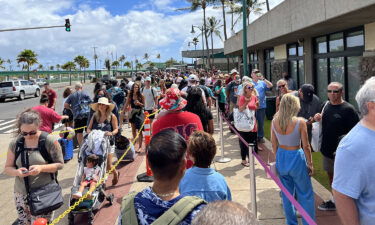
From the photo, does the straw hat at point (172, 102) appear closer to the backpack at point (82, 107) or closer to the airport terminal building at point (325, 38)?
the airport terminal building at point (325, 38)

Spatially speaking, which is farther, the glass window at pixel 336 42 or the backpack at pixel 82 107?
the glass window at pixel 336 42

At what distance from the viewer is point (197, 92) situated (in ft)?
19.5

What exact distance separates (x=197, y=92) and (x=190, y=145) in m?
3.03

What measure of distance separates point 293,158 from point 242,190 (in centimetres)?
204

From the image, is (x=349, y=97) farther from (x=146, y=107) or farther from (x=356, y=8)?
(x=146, y=107)

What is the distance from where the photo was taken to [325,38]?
1248 centimetres

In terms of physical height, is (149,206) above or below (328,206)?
above

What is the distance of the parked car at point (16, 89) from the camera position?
31.5 meters

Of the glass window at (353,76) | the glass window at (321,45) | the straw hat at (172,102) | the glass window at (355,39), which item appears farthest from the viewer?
the glass window at (321,45)

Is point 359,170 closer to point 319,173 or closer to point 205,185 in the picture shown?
point 205,185

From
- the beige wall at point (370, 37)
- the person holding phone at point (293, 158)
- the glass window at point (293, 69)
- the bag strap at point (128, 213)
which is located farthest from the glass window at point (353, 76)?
the bag strap at point (128, 213)

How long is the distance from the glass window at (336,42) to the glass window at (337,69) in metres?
0.33

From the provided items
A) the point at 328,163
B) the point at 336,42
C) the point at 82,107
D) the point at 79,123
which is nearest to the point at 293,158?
the point at 328,163

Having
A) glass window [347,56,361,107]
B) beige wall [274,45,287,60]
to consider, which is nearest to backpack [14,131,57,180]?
glass window [347,56,361,107]
